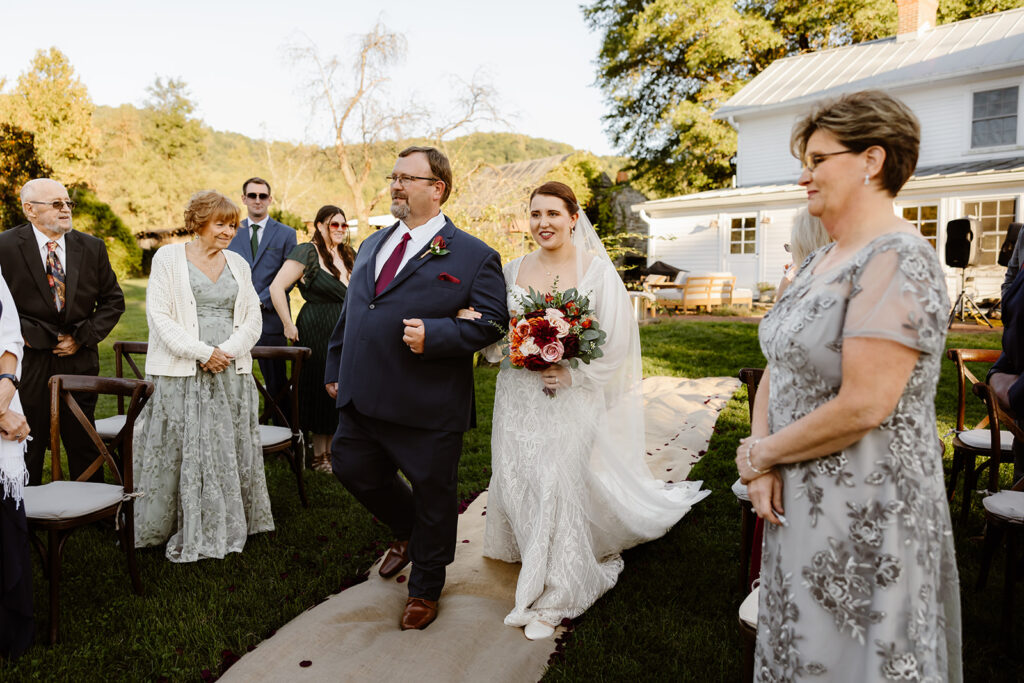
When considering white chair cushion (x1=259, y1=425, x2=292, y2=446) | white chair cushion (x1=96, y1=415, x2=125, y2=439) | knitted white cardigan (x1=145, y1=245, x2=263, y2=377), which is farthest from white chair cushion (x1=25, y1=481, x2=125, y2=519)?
white chair cushion (x1=259, y1=425, x2=292, y2=446)

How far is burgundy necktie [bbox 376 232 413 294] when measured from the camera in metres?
3.70

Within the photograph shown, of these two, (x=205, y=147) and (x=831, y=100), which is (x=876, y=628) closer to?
(x=831, y=100)

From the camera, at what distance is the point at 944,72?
18438mm

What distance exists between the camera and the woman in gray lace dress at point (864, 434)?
5.80 feet

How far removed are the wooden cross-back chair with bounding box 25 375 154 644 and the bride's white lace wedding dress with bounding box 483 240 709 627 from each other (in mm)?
2132

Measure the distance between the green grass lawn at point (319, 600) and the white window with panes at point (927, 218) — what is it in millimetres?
16135

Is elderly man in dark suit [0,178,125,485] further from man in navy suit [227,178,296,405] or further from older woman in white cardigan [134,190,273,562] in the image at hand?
man in navy suit [227,178,296,405]

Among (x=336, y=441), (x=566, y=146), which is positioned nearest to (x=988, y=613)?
(x=336, y=441)

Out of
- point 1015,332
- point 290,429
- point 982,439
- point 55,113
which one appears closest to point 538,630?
point 290,429

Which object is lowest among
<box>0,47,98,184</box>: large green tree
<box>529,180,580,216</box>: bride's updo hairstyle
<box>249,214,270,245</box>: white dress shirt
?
<box>529,180,580,216</box>: bride's updo hairstyle

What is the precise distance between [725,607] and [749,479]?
207 cm

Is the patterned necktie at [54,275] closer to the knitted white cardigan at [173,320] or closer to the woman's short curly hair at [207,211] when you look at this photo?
the knitted white cardigan at [173,320]

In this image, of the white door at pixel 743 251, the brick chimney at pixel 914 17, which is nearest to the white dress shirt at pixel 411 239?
the white door at pixel 743 251

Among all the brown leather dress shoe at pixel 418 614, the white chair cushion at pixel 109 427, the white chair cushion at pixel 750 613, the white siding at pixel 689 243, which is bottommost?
the brown leather dress shoe at pixel 418 614
